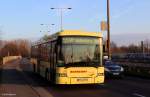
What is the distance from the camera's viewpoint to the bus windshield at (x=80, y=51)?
22628mm

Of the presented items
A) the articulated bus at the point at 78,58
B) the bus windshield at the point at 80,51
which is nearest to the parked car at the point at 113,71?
the articulated bus at the point at 78,58

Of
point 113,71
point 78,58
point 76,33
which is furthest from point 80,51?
point 113,71

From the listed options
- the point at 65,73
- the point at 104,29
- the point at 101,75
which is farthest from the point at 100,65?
the point at 104,29

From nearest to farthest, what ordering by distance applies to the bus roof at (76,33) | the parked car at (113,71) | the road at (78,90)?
the road at (78,90) → the bus roof at (76,33) → the parked car at (113,71)

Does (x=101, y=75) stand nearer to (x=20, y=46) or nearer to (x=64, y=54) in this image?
(x=64, y=54)

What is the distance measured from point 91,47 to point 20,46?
176624mm

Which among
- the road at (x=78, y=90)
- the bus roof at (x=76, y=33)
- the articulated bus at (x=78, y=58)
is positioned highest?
the bus roof at (x=76, y=33)

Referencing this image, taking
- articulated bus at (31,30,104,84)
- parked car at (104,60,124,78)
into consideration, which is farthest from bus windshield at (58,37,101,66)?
parked car at (104,60,124,78)

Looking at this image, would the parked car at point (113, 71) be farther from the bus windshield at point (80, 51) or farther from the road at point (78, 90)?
the bus windshield at point (80, 51)

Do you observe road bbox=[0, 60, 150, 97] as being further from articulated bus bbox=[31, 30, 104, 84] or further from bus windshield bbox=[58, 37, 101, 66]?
bus windshield bbox=[58, 37, 101, 66]

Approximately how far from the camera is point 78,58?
74.4 ft

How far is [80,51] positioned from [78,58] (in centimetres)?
41

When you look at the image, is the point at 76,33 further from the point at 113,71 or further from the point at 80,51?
the point at 113,71

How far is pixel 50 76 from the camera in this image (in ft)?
81.8
